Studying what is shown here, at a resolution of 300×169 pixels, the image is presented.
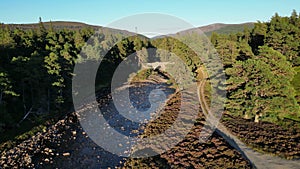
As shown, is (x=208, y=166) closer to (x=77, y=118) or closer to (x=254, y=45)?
(x=77, y=118)

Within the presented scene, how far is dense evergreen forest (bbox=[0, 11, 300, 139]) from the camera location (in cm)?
2208

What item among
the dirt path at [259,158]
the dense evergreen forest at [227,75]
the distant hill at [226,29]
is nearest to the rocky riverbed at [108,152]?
the dirt path at [259,158]

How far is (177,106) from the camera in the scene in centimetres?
3319

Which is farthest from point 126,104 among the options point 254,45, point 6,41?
point 254,45

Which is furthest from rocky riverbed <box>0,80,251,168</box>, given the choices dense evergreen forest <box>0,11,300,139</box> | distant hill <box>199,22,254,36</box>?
distant hill <box>199,22,254,36</box>

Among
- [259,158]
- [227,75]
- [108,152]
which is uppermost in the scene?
[227,75]

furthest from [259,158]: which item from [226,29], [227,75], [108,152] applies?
[226,29]

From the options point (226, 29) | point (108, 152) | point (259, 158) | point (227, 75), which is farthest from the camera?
point (226, 29)

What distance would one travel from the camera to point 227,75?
27.2 meters

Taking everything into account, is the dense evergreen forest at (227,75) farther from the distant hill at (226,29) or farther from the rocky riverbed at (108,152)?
the distant hill at (226,29)

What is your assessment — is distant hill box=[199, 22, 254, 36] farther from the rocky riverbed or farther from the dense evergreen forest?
the rocky riverbed

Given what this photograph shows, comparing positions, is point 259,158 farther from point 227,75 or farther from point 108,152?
point 108,152

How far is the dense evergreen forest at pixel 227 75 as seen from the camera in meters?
22.1

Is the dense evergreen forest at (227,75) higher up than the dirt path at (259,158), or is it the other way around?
the dense evergreen forest at (227,75)
